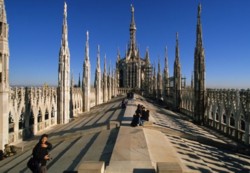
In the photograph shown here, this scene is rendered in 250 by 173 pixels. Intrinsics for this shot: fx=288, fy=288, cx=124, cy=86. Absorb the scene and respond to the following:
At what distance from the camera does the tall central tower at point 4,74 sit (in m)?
16.2

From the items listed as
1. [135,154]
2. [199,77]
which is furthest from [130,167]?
[199,77]

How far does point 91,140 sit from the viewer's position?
15.0m

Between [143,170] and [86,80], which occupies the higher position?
[86,80]

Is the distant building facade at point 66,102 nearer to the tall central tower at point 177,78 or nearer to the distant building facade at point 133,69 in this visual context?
the tall central tower at point 177,78

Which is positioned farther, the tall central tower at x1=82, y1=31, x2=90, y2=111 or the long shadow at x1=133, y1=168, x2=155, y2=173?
the tall central tower at x1=82, y1=31, x2=90, y2=111

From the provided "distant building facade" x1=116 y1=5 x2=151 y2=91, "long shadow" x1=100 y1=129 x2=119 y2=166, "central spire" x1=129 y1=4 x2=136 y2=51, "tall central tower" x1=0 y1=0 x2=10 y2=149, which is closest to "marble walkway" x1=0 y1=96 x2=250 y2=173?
"long shadow" x1=100 y1=129 x2=119 y2=166

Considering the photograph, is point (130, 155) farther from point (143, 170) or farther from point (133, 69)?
point (133, 69)

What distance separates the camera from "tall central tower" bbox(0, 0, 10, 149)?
16.2 meters

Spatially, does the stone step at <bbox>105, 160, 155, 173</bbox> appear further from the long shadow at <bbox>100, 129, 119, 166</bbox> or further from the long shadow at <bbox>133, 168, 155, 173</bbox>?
the long shadow at <bbox>100, 129, 119, 166</bbox>

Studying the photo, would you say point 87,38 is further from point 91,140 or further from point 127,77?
point 127,77

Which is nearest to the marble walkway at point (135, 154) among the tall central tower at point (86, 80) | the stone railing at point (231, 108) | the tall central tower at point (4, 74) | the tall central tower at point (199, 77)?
the tall central tower at point (4, 74)

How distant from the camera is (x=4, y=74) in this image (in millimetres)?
16594

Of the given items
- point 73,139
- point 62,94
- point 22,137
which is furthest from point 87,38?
point 73,139

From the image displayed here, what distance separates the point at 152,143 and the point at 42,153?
5.84 meters
